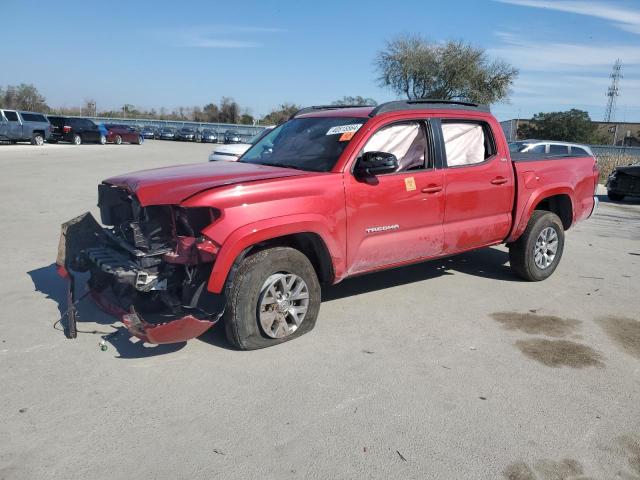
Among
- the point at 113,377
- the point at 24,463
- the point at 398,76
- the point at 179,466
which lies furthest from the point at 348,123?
the point at 398,76

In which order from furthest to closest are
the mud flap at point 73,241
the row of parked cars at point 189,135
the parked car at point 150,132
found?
the parked car at point 150,132 → the row of parked cars at point 189,135 → the mud flap at point 73,241

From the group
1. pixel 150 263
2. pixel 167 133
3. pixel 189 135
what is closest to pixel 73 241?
pixel 150 263

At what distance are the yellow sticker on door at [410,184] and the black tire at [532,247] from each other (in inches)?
78.3

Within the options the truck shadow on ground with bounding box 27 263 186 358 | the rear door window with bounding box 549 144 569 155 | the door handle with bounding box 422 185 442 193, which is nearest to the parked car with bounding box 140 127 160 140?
the rear door window with bounding box 549 144 569 155

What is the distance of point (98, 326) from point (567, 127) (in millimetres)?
61172

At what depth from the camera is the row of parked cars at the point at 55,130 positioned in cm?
2994

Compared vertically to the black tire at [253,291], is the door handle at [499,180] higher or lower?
higher

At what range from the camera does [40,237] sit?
816 centimetres

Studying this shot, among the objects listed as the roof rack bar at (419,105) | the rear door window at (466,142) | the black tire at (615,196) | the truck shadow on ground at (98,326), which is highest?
the roof rack bar at (419,105)

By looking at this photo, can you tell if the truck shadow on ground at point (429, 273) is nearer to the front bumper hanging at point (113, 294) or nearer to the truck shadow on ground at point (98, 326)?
→ the front bumper hanging at point (113, 294)

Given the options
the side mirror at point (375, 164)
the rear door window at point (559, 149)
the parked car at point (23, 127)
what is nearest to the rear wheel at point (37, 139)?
the parked car at point (23, 127)

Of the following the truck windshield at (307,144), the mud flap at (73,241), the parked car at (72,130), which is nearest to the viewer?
the mud flap at (73,241)

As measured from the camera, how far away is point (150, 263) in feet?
14.1

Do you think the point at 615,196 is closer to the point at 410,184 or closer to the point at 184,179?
the point at 410,184
